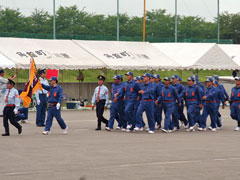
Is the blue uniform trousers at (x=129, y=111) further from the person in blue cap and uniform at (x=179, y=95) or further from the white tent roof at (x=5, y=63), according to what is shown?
the white tent roof at (x=5, y=63)

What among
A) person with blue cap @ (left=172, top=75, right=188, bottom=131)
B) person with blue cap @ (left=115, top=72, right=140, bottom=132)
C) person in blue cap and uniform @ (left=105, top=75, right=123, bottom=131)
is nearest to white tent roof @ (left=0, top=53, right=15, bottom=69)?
person in blue cap and uniform @ (left=105, top=75, right=123, bottom=131)

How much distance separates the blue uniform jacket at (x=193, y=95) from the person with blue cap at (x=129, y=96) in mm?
1858

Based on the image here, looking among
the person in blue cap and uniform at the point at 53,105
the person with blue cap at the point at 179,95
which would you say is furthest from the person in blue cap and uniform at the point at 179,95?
the person in blue cap and uniform at the point at 53,105

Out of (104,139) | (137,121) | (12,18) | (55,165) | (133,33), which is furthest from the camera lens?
(133,33)

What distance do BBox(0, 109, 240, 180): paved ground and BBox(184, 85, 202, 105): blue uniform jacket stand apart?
4.81 ft

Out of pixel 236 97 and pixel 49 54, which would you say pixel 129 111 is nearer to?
pixel 236 97

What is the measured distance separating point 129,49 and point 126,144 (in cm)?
1989

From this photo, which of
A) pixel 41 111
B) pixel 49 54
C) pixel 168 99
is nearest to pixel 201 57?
pixel 49 54

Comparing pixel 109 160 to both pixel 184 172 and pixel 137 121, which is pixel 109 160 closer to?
pixel 184 172

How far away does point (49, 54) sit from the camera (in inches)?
1235

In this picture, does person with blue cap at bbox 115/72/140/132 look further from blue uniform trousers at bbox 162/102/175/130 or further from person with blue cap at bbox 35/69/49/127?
person with blue cap at bbox 35/69/49/127

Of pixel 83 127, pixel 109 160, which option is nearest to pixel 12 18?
pixel 83 127

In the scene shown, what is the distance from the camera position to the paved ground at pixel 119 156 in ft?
34.7

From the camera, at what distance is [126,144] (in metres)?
15.6
